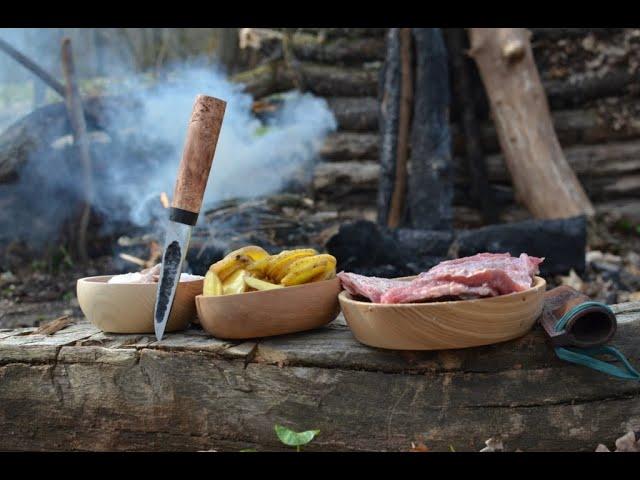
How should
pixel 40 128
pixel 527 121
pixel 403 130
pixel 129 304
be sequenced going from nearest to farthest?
pixel 129 304, pixel 40 128, pixel 527 121, pixel 403 130

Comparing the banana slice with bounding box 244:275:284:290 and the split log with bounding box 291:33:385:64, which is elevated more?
the split log with bounding box 291:33:385:64

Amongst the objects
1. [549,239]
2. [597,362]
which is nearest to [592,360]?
[597,362]

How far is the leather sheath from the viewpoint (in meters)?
2.30

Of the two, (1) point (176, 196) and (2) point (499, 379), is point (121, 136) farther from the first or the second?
(2) point (499, 379)

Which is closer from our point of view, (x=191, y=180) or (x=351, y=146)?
(x=191, y=180)

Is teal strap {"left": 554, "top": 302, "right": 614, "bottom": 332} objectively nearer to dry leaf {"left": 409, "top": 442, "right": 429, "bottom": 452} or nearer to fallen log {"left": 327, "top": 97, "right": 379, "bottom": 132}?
dry leaf {"left": 409, "top": 442, "right": 429, "bottom": 452}

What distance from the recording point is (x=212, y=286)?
256cm

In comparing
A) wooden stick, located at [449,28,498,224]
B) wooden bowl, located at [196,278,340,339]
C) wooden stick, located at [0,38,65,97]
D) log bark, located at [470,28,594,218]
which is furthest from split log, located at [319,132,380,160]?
wooden bowl, located at [196,278,340,339]

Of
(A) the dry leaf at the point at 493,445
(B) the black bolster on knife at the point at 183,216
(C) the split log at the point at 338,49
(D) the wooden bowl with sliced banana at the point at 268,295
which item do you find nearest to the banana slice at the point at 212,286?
(D) the wooden bowl with sliced banana at the point at 268,295

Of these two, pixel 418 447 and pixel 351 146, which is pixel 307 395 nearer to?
pixel 418 447

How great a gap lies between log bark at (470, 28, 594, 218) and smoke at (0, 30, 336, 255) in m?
1.97

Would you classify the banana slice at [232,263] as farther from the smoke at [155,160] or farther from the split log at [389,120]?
the split log at [389,120]

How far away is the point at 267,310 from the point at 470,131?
19.4 feet

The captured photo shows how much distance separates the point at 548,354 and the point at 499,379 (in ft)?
0.64
